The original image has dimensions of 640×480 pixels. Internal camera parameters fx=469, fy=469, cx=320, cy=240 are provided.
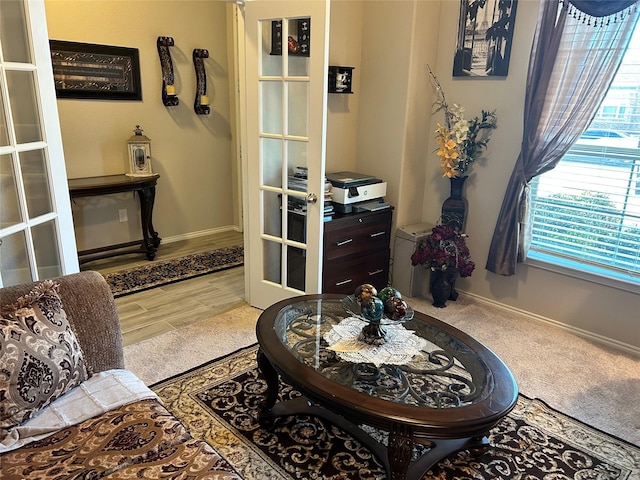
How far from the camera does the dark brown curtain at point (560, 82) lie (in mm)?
2707

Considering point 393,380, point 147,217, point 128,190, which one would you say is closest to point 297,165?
point 393,380

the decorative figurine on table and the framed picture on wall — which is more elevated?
the framed picture on wall

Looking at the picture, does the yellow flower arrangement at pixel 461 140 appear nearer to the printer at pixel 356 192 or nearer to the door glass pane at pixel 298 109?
the printer at pixel 356 192

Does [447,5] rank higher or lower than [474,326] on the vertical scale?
higher

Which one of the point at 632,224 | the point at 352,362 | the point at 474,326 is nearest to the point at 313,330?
the point at 352,362

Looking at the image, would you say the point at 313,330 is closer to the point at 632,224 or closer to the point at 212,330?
the point at 212,330

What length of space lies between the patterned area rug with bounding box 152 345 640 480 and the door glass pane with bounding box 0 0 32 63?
5.50 ft

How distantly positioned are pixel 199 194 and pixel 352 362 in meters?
3.69

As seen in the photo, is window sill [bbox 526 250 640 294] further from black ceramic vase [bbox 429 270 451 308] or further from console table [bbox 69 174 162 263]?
console table [bbox 69 174 162 263]

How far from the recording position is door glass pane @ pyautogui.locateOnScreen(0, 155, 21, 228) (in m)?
2.01

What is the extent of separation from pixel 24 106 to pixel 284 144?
1446 mm

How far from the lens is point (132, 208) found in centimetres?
460

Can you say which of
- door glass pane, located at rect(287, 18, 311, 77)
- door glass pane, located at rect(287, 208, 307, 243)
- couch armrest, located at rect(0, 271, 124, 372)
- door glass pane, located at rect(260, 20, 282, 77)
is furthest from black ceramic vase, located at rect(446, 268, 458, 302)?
couch armrest, located at rect(0, 271, 124, 372)

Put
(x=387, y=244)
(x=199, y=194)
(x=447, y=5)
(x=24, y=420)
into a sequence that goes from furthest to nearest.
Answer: (x=199, y=194), (x=387, y=244), (x=447, y=5), (x=24, y=420)
